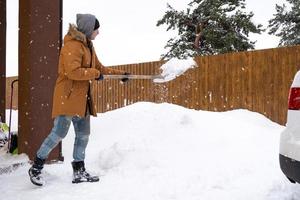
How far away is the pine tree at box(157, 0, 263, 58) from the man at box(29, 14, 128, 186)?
59.8ft

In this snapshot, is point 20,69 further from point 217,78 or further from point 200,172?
point 217,78

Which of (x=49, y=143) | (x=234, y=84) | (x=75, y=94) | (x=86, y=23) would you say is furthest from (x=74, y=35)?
(x=234, y=84)

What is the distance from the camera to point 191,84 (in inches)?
498

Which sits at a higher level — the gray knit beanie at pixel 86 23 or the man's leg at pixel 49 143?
the gray knit beanie at pixel 86 23

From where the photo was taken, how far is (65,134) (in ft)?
15.2

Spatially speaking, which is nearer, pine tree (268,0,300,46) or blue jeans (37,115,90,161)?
blue jeans (37,115,90,161)

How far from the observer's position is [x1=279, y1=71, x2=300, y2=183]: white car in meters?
3.33

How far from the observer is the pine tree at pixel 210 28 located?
23.1m

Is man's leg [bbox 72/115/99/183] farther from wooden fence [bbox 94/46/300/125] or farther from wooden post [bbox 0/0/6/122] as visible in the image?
wooden fence [bbox 94/46/300/125]

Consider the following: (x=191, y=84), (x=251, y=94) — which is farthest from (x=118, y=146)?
(x=191, y=84)

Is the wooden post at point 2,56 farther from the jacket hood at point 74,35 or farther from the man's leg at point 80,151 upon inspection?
the jacket hood at point 74,35

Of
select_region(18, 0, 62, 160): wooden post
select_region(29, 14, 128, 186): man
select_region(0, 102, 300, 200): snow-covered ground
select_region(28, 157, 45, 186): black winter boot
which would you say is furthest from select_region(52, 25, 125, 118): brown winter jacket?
select_region(18, 0, 62, 160): wooden post

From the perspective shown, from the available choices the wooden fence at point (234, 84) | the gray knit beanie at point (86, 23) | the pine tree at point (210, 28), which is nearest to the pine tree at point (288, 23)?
the pine tree at point (210, 28)

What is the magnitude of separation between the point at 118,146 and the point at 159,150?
0.49 m
